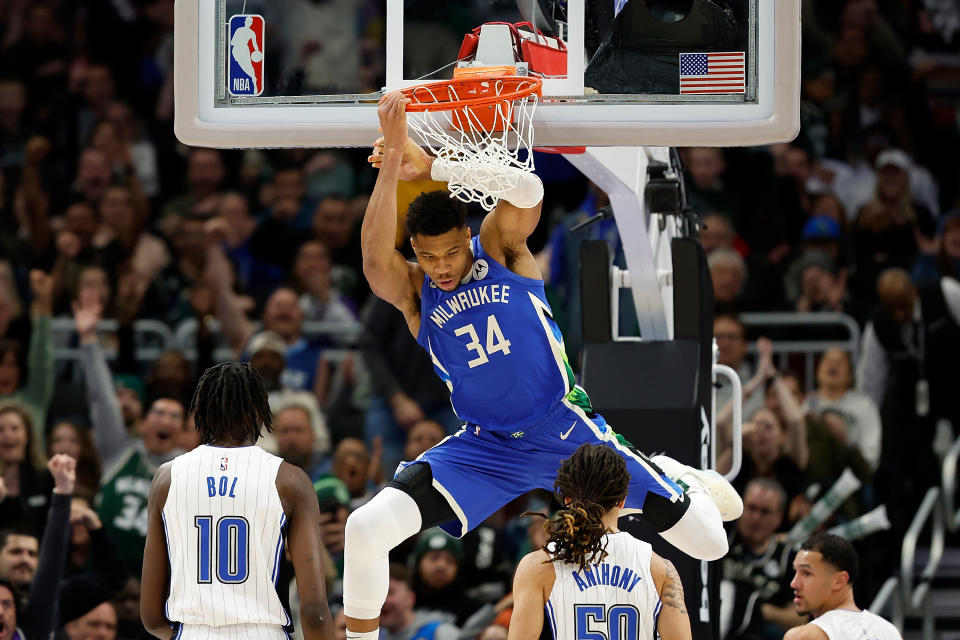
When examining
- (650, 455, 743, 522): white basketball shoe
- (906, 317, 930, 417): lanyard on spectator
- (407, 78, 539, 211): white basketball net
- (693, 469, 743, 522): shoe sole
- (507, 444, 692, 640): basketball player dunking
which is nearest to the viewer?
(507, 444, 692, 640): basketball player dunking

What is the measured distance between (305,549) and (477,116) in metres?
1.75

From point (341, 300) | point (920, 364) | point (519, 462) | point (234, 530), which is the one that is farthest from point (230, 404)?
point (341, 300)

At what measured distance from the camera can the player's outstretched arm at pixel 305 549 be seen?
475 cm

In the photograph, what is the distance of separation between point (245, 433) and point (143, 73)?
8.19 metres

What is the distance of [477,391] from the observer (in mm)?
5824

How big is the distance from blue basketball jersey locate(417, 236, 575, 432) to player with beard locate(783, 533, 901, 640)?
1138 mm

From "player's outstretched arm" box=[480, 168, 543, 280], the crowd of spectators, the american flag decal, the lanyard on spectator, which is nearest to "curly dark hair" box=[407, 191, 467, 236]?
"player's outstretched arm" box=[480, 168, 543, 280]

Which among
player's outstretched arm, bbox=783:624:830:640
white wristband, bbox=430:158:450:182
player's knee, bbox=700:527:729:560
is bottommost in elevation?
player's outstretched arm, bbox=783:624:830:640

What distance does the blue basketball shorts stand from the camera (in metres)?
5.86

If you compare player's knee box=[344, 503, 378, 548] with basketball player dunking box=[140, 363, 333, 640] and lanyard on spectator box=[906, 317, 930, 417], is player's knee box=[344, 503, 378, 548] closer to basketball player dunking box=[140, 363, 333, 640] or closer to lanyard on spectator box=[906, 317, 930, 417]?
basketball player dunking box=[140, 363, 333, 640]

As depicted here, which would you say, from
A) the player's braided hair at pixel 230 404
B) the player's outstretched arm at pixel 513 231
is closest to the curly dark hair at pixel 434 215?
the player's outstretched arm at pixel 513 231

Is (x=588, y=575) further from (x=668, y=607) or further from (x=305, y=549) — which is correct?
(x=305, y=549)

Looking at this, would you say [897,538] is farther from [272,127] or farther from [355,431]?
[272,127]

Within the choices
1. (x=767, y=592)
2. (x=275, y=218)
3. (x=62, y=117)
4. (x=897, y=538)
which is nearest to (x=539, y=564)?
(x=767, y=592)
